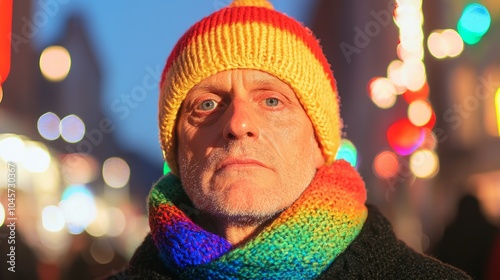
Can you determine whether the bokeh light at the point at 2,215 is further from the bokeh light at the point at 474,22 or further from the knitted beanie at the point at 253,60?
the bokeh light at the point at 474,22

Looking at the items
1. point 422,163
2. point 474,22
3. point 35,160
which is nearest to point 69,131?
point 35,160

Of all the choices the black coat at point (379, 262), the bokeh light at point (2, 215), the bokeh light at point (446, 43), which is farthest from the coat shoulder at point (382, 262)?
the bokeh light at point (446, 43)

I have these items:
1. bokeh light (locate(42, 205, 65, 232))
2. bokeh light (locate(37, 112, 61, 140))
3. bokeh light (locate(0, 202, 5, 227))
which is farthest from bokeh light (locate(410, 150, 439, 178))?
bokeh light (locate(0, 202, 5, 227))

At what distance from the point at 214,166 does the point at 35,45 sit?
13.5 m

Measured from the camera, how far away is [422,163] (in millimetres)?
13938

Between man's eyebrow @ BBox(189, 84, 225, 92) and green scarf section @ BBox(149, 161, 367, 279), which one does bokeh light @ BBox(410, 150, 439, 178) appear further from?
man's eyebrow @ BBox(189, 84, 225, 92)

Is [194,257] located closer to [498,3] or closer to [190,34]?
[190,34]

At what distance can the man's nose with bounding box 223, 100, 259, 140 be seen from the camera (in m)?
2.89

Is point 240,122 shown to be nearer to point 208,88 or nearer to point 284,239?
point 208,88

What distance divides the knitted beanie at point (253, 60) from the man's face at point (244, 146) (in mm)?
46

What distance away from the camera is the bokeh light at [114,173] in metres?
43.3

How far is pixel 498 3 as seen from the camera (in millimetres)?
13188

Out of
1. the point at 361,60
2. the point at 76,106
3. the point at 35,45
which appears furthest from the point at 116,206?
the point at 35,45

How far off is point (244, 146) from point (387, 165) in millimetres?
14086
